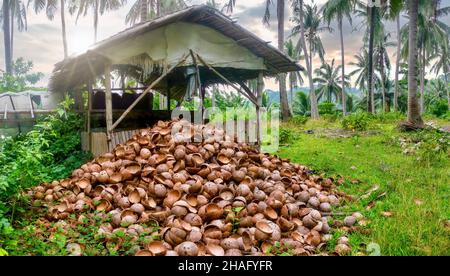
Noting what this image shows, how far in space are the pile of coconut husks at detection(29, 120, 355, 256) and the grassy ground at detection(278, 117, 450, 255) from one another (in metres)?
0.46

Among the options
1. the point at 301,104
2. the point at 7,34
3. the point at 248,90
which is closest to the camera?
the point at 248,90

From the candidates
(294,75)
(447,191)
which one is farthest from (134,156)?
(294,75)

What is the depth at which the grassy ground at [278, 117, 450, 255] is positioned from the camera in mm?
4391

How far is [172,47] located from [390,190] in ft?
17.7

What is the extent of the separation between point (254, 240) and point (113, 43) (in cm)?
531

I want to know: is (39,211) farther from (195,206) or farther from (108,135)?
(108,135)

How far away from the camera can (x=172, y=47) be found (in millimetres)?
8586

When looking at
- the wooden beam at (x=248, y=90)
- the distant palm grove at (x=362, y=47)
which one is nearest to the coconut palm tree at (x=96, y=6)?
the distant palm grove at (x=362, y=47)

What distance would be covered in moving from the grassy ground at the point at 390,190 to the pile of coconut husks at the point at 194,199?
458 millimetres

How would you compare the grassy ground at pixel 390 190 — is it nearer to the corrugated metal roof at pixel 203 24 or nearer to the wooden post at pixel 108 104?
the corrugated metal roof at pixel 203 24

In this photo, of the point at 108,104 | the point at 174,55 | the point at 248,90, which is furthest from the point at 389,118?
the point at 108,104

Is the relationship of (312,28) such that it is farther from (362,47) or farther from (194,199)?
(194,199)

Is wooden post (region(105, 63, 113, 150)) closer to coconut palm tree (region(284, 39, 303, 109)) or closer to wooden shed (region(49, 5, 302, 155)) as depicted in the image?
wooden shed (region(49, 5, 302, 155))

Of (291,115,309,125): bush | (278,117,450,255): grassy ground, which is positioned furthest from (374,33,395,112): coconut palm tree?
(278,117,450,255): grassy ground
